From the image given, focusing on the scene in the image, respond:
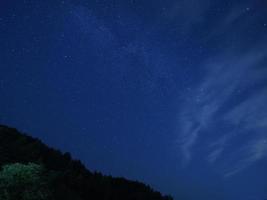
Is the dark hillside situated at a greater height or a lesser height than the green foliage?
greater

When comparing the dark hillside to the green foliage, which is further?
the dark hillside

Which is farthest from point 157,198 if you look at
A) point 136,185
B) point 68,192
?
point 68,192

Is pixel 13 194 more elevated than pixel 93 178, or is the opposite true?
pixel 93 178

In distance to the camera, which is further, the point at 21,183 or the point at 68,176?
the point at 68,176

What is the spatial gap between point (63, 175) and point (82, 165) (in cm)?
888

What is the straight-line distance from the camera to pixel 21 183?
2483 centimetres

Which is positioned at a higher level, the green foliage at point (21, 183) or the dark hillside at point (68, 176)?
the dark hillside at point (68, 176)

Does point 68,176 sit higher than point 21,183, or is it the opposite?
point 68,176

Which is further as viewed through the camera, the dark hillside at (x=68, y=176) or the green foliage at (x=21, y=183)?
the dark hillside at (x=68, y=176)

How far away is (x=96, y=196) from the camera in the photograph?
39.1 metres

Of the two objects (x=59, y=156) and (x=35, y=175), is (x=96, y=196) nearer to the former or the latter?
(x=59, y=156)

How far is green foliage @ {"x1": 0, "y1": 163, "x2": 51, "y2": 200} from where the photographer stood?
80.4 ft

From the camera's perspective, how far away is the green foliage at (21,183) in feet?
80.4

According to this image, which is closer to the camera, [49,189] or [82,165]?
[49,189]
